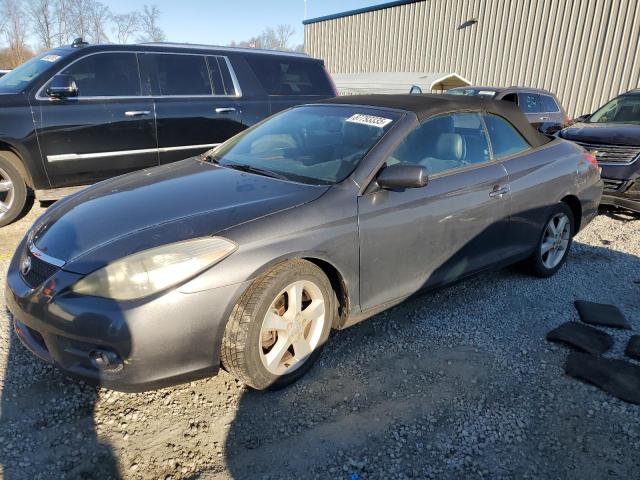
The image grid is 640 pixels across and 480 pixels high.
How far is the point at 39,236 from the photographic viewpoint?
8.94 ft

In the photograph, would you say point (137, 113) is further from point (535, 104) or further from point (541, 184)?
point (535, 104)

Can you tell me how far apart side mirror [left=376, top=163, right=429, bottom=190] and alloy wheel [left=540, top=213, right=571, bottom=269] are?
1940 mm

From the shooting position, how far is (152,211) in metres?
2.62

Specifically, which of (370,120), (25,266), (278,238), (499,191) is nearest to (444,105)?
(370,120)

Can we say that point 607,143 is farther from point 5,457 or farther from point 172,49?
point 5,457

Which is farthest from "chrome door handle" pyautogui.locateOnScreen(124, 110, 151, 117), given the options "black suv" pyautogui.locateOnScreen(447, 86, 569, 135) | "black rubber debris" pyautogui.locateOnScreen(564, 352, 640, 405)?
"black suv" pyautogui.locateOnScreen(447, 86, 569, 135)

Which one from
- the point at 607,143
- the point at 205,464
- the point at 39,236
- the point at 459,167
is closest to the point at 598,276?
the point at 459,167

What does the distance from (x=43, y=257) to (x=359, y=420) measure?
178 centimetres

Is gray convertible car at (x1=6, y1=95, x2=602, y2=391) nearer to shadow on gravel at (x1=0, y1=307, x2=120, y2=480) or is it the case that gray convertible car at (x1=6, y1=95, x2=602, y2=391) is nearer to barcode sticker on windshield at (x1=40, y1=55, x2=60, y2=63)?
shadow on gravel at (x1=0, y1=307, x2=120, y2=480)

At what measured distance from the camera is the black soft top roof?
3.39m

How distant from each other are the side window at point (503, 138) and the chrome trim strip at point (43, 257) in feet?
9.84

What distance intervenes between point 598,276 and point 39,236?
14.5 feet

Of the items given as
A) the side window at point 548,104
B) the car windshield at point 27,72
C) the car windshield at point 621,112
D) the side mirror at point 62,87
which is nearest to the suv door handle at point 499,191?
the side mirror at point 62,87

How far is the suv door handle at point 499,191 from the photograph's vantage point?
11.7ft
